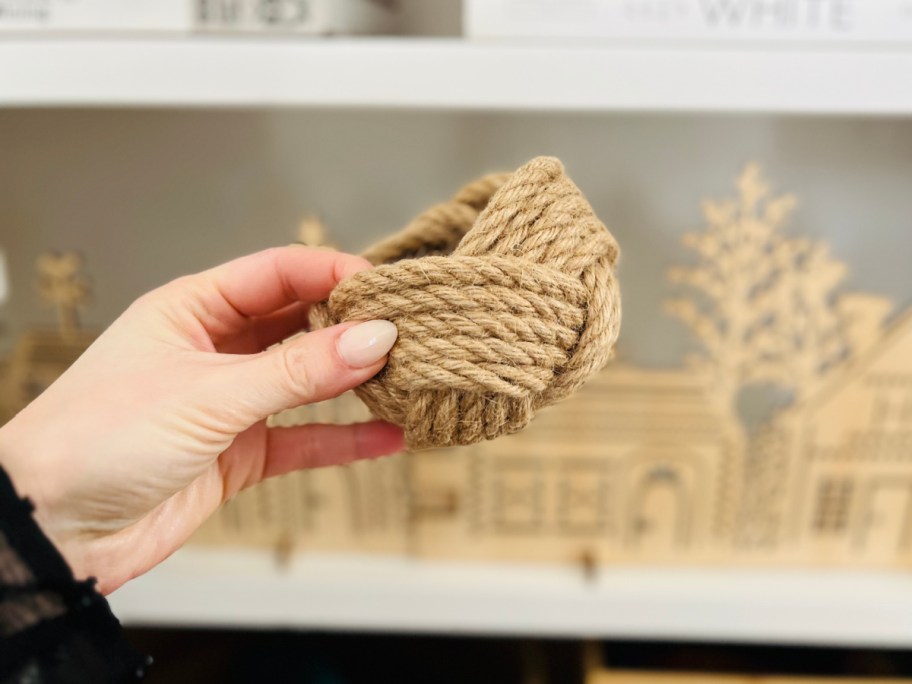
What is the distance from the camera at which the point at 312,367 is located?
0.38 meters

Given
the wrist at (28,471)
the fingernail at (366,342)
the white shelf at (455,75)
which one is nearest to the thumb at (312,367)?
the fingernail at (366,342)

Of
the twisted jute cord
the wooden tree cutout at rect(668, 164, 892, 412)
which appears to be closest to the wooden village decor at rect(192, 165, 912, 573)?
the wooden tree cutout at rect(668, 164, 892, 412)

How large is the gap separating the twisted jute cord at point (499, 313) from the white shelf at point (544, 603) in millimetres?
465

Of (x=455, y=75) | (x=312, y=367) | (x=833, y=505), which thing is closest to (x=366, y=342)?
(x=312, y=367)

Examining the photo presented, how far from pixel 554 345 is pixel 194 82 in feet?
1.33

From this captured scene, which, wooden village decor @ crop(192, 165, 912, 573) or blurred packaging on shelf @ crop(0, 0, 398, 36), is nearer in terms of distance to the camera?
blurred packaging on shelf @ crop(0, 0, 398, 36)

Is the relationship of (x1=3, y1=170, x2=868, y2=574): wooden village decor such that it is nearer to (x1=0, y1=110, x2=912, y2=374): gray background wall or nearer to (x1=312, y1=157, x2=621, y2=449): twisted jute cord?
(x1=0, y1=110, x2=912, y2=374): gray background wall

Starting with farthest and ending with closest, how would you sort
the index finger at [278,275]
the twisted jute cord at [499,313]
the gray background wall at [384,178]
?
the gray background wall at [384,178] → the index finger at [278,275] → the twisted jute cord at [499,313]

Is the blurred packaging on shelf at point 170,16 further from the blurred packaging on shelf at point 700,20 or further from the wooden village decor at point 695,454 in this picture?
the wooden village decor at point 695,454

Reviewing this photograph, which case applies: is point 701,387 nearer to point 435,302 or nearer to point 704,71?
point 704,71

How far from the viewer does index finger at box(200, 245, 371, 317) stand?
0.47m

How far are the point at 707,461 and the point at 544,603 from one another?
0.25 m

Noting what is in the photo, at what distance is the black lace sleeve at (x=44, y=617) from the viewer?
378mm

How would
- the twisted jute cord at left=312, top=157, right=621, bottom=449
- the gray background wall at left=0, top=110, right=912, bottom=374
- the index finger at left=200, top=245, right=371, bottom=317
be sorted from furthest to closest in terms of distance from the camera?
the gray background wall at left=0, top=110, right=912, bottom=374
the index finger at left=200, top=245, right=371, bottom=317
the twisted jute cord at left=312, top=157, right=621, bottom=449
